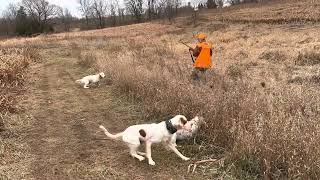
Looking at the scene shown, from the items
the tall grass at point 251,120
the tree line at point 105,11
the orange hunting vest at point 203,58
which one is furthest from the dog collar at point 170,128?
the tree line at point 105,11

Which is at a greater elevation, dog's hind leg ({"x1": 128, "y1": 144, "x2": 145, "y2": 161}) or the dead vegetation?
the dead vegetation

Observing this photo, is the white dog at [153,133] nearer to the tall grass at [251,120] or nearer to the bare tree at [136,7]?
the tall grass at [251,120]

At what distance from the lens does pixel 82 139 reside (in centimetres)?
782

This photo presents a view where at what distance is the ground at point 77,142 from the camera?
20.7 ft

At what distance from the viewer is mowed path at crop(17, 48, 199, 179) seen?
630 cm

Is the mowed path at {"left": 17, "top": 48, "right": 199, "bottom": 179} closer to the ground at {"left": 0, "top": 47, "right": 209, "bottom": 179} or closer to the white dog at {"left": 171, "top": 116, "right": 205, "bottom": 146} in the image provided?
the ground at {"left": 0, "top": 47, "right": 209, "bottom": 179}

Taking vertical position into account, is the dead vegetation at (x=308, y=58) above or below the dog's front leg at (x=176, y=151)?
above

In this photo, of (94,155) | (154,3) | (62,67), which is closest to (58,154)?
(94,155)

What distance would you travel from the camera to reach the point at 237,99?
7402 mm

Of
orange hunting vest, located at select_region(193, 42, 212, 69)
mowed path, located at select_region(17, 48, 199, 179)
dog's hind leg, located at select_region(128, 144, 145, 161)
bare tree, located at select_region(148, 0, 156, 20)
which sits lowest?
mowed path, located at select_region(17, 48, 199, 179)

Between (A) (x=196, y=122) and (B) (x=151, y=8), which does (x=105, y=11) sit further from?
(A) (x=196, y=122)

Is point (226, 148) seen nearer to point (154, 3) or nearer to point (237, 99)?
point (237, 99)

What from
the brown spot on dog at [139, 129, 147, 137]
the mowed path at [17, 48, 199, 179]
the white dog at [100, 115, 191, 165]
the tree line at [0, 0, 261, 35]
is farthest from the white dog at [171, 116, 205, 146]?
the tree line at [0, 0, 261, 35]

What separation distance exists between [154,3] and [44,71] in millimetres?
80393
